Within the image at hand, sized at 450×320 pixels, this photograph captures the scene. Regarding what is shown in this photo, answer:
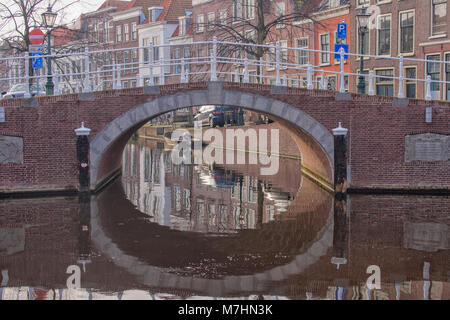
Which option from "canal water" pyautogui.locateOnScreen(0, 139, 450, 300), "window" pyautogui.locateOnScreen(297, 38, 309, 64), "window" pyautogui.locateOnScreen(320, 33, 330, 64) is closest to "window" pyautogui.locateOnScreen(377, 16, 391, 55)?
"window" pyautogui.locateOnScreen(320, 33, 330, 64)

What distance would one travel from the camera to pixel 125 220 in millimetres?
15930

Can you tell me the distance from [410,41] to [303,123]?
13928 mm

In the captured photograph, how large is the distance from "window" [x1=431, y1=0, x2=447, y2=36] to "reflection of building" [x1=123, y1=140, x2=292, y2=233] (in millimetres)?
11213

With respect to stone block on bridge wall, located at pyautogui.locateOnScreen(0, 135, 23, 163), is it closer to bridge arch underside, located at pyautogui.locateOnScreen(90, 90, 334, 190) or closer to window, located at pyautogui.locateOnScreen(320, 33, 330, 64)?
bridge arch underside, located at pyautogui.locateOnScreen(90, 90, 334, 190)

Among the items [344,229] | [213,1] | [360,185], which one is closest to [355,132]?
[360,185]

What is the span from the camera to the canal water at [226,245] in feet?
32.6

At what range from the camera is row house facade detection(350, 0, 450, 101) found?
2934 centimetres

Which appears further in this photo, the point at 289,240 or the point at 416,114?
the point at 416,114

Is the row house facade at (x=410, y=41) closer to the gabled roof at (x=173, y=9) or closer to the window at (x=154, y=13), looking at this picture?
the gabled roof at (x=173, y=9)

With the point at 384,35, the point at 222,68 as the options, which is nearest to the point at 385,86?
the point at 384,35

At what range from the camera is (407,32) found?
3152 centimetres

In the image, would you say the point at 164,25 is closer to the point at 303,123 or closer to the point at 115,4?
the point at 115,4

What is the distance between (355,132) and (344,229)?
578cm
